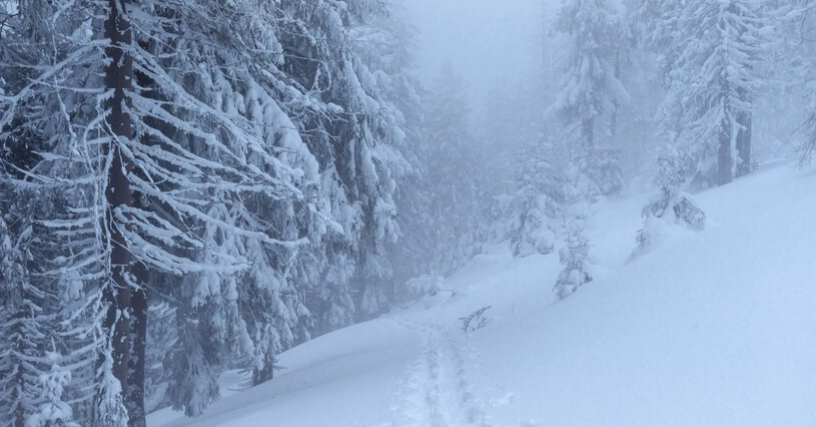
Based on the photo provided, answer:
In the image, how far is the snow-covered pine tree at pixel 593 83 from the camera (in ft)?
99.5

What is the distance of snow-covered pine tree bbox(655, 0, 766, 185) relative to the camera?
20797 millimetres

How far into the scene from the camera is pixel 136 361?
766 centimetres

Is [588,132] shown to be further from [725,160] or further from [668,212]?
[668,212]

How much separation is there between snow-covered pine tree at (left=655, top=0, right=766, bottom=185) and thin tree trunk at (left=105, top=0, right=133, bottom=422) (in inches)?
773

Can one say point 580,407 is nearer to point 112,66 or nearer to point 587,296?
point 587,296

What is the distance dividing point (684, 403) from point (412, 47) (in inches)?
1229

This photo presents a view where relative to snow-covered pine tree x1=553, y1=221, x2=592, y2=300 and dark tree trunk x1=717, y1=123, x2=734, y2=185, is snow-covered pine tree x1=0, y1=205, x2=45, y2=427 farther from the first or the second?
dark tree trunk x1=717, y1=123, x2=734, y2=185

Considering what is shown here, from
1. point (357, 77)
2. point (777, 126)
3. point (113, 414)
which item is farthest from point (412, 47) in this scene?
point (113, 414)

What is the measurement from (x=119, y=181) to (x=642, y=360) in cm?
614

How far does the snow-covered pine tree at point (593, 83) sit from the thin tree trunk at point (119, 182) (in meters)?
26.5

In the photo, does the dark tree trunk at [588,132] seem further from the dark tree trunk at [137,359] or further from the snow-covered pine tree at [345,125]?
the dark tree trunk at [137,359]

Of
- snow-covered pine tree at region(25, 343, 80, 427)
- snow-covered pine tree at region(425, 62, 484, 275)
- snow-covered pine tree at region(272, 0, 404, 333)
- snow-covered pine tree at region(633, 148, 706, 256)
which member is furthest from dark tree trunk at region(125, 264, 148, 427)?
snow-covered pine tree at region(425, 62, 484, 275)

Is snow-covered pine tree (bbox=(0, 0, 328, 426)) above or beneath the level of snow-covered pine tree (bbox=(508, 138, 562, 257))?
above

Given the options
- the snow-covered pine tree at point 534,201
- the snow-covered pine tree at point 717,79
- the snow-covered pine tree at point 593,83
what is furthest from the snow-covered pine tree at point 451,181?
the snow-covered pine tree at point 717,79
